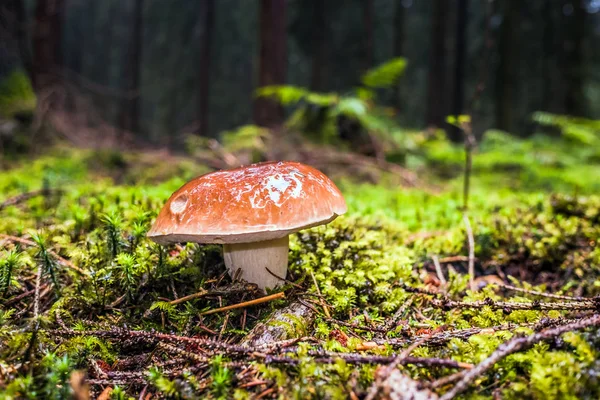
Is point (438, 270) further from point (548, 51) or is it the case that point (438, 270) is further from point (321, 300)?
point (548, 51)

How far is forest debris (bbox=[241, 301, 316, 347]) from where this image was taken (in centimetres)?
159

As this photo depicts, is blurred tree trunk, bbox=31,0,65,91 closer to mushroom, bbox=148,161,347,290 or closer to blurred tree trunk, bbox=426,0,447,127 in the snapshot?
mushroom, bbox=148,161,347,290

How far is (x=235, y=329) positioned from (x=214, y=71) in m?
33.9

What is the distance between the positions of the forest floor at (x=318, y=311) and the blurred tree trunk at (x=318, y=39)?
62.4 feet

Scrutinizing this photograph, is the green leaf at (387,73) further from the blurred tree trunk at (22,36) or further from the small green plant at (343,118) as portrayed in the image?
the blurred tree trunk at (22,36)

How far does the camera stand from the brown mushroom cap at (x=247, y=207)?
152cm

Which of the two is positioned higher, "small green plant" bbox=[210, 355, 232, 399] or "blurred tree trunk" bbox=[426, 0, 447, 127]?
"blurred tree trunk" bbox=[426, 0, 447, 127]

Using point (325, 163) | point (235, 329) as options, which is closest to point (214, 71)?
point (325, 163)

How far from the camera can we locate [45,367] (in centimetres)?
131

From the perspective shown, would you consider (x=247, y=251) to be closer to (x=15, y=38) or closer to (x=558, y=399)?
(x=558, y=399)

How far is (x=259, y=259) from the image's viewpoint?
1.88 m

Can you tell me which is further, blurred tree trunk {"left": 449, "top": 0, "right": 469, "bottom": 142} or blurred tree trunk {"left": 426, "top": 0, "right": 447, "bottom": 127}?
blurred tree trunk {"left": 449, "top": 0, "right": 469, "bottom": 142}

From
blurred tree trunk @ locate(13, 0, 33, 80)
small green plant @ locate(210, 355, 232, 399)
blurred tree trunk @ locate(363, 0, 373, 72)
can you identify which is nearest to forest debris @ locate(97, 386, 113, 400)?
small green plant @ locate(210, 355, 232, 399)

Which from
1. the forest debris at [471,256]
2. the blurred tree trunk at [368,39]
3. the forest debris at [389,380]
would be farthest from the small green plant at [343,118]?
the blurred tree trunk at [368,39]
